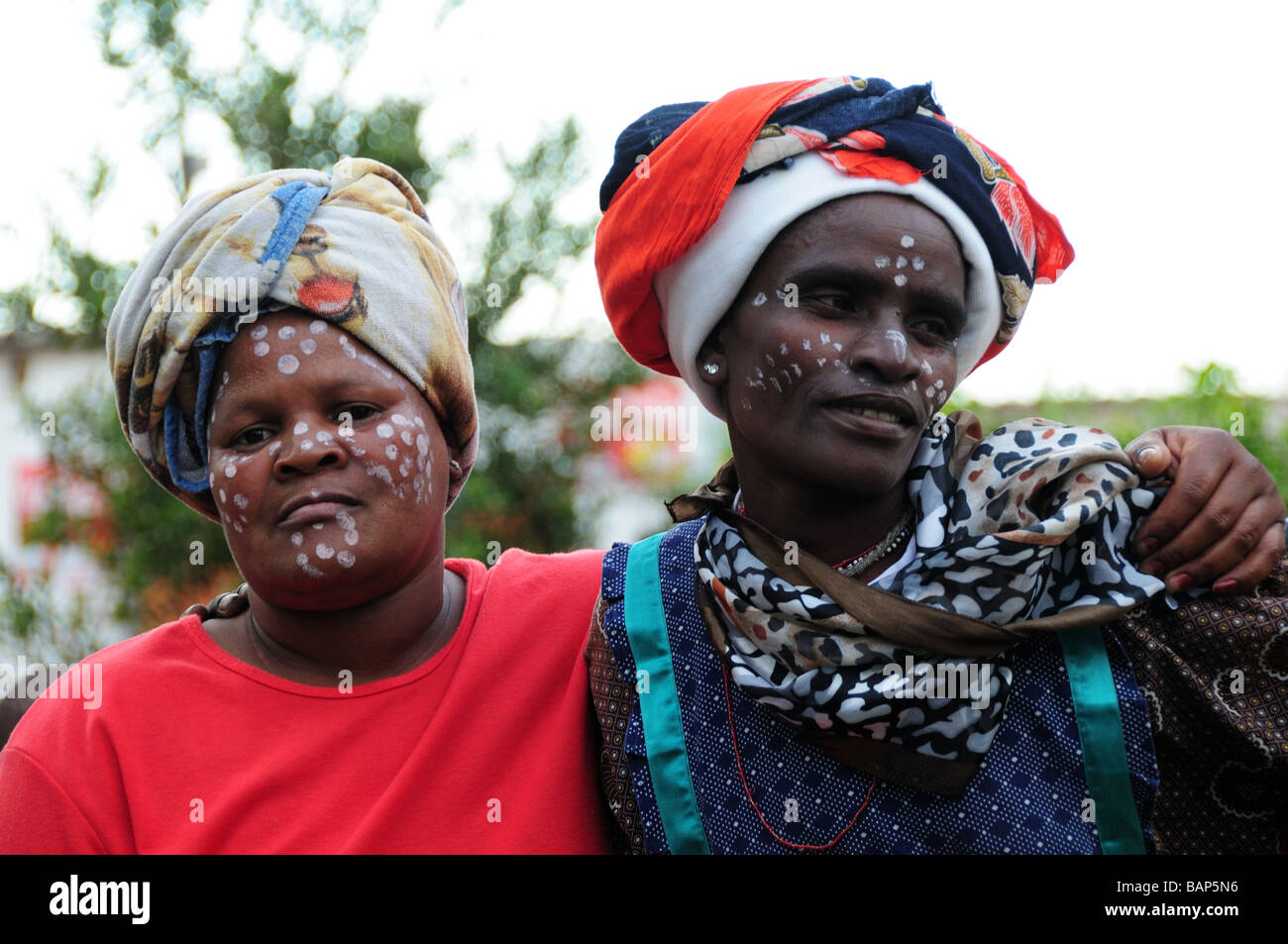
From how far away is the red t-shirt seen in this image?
209 cm

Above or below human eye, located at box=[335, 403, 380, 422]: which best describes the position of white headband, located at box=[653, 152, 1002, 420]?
above

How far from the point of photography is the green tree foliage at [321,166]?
6770 mm

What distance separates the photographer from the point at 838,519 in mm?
2164

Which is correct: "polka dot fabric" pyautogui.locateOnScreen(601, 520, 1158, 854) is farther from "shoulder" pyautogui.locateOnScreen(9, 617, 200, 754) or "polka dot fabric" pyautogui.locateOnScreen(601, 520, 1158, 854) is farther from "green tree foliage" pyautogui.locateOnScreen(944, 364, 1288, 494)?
"green tree foliage" pyautogui.locateOnScreen(944, 364, 1288, 494)

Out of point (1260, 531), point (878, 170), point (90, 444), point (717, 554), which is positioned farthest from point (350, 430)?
point (90, 444)

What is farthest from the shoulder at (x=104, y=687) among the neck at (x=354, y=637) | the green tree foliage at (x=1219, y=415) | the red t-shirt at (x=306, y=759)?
the green tree foliage at (x=1219, y=415)

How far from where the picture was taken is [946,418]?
7.39 ft

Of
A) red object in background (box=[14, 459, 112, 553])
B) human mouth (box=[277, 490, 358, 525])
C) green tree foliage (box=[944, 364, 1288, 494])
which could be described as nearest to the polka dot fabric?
human mouth (box=[277, 490, 358, 525])

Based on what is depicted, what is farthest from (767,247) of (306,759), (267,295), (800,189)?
(306,759)

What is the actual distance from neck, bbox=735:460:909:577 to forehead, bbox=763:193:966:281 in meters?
0.43

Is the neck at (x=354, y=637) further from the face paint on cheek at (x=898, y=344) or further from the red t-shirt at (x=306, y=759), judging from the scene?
the face paint on cheek at (x=898, y=344)

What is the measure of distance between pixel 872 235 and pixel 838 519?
0.54 meters

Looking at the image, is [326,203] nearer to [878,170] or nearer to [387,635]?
[387,635]

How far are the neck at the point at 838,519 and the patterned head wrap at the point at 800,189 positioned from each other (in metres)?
0.32
